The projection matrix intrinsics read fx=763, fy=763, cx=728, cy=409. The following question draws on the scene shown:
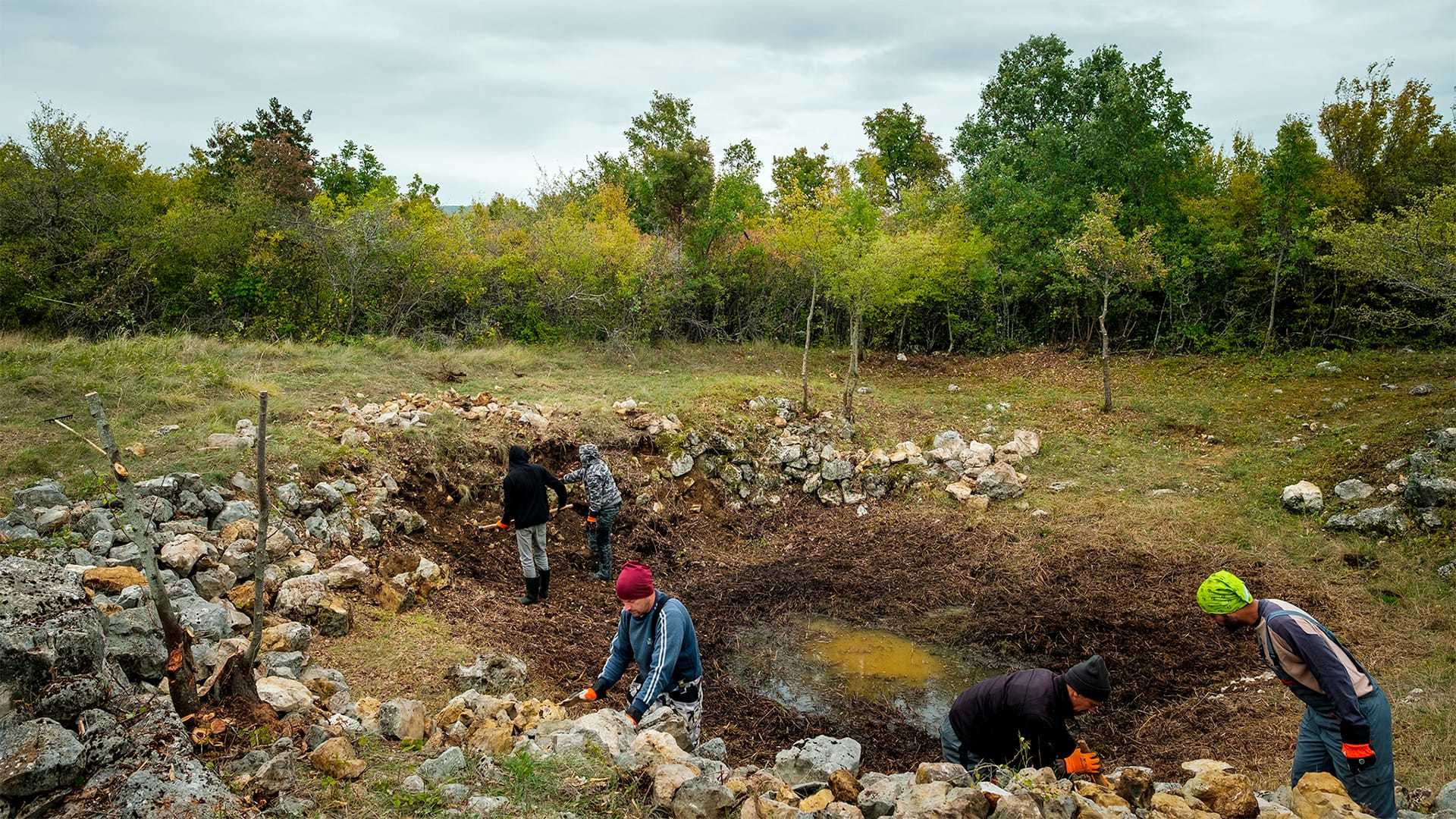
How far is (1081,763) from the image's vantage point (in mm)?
4219

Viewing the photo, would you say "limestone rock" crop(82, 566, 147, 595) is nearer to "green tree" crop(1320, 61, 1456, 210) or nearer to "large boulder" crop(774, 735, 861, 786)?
"large boulder" crop(774, 735, 861, 786)

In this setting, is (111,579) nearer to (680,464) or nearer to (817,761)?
(817,761)

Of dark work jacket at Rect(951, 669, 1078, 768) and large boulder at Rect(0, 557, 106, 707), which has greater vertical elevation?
large boulder at Rect(0, 557, 106, 707)

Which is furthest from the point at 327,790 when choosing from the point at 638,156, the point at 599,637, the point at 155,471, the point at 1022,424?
the point at 638,156

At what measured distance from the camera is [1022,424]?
1497cm

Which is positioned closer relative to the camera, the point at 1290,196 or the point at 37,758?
the point at 37,758

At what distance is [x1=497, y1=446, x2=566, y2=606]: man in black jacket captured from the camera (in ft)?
26.5

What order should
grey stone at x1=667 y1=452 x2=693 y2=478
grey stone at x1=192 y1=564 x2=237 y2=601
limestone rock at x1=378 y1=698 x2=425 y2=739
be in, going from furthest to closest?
1. grey stone at x1=667 y1=452 x2=693 y2=478
2. grey stone at x1=192 y1=564 x2=237 y2=601
3. limestone rock at x1=378 y1=698 x2=425 y2=739

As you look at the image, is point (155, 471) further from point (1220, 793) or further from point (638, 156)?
point (638, 156)

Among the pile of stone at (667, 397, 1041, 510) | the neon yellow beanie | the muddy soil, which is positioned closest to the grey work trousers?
the muddy soil

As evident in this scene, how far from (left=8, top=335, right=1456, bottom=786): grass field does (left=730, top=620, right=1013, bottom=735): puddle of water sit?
2.53 m

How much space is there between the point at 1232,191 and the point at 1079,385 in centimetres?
665

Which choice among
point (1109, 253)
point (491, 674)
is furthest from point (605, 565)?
point (1109, 253)

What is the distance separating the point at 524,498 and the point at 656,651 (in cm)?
388
